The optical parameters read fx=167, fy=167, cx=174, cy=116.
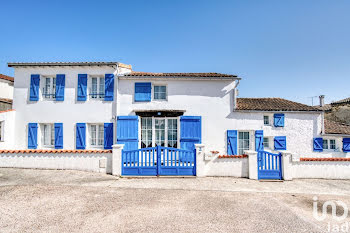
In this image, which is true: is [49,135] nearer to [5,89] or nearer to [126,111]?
[126,111]

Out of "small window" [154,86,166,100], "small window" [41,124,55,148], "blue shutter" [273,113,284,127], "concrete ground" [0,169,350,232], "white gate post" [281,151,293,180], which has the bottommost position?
"concrete ground" [0,169,350,232]

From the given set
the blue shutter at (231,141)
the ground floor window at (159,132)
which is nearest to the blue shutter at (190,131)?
the ground floor window at (159,132)

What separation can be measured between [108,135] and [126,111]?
173 centimetres

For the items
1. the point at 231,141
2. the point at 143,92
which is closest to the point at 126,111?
the point at 143,92

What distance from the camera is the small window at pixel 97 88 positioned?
33.1ft

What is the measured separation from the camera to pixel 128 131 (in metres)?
9.59

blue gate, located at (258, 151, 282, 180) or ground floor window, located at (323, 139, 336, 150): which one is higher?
ground floor window, located at (323, 139, 336, 150)

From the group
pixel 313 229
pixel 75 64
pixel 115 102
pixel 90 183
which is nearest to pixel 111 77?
pixel 115 102

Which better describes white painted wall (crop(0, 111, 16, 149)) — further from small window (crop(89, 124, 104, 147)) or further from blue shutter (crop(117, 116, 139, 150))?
blue shutter (crop(117, 116, 139, 150))

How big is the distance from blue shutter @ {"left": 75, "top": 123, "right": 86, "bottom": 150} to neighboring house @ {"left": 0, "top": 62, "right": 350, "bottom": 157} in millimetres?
55

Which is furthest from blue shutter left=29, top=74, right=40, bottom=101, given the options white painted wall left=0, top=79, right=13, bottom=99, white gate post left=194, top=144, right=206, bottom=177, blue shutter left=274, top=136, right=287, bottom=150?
blue shutter left=274, top=136, right=287, bottom=150

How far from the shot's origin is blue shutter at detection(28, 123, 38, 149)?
9734 millimetres

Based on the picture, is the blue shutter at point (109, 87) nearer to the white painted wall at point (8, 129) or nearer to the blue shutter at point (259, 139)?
the white painted wall at point (8, 129)

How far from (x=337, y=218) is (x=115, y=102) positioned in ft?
33.2
